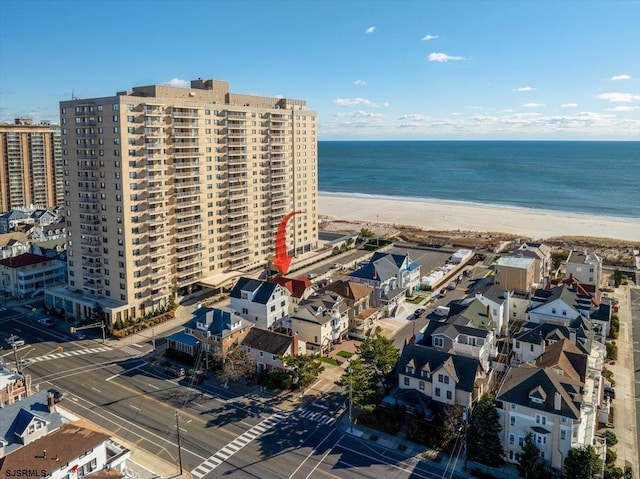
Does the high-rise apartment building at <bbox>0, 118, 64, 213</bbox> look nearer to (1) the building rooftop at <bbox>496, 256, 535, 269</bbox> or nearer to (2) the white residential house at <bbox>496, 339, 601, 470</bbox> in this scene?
(1) the building rooftop at <bbox>496, 256, 535, 269</bbox>

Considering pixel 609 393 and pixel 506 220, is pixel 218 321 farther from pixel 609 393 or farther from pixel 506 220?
pixel 506 220

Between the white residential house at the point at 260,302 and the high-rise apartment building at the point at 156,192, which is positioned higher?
the high-rise apartment building at the point at 156,192

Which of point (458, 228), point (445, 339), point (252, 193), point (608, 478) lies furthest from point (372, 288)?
point (458, 228)

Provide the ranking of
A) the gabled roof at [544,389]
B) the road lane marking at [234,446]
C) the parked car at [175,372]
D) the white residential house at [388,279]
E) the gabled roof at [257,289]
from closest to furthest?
the gabled roof at [544,389]
the road lane marking at [234,446]
the parked car at [175,372]
the gabled roof at [257,289]
the white residential house at [388,279]

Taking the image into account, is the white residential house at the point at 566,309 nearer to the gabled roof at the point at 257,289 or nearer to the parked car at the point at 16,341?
the gabled roof at the point at 257,289

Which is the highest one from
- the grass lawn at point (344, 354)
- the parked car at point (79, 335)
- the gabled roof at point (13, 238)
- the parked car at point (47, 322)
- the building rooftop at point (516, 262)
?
the gabled roof at point (13, 238)

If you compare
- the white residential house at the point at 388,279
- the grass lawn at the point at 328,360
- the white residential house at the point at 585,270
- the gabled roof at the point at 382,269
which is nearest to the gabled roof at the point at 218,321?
the grass lawn at the point at 328,360

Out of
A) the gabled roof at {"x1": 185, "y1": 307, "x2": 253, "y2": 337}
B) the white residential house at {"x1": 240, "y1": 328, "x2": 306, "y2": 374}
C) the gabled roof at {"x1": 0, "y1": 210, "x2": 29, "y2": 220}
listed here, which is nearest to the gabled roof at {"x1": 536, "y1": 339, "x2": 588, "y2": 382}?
the white residential house at {"x1": 240, "y1": 328, "x2": 306, "y2": 374}
